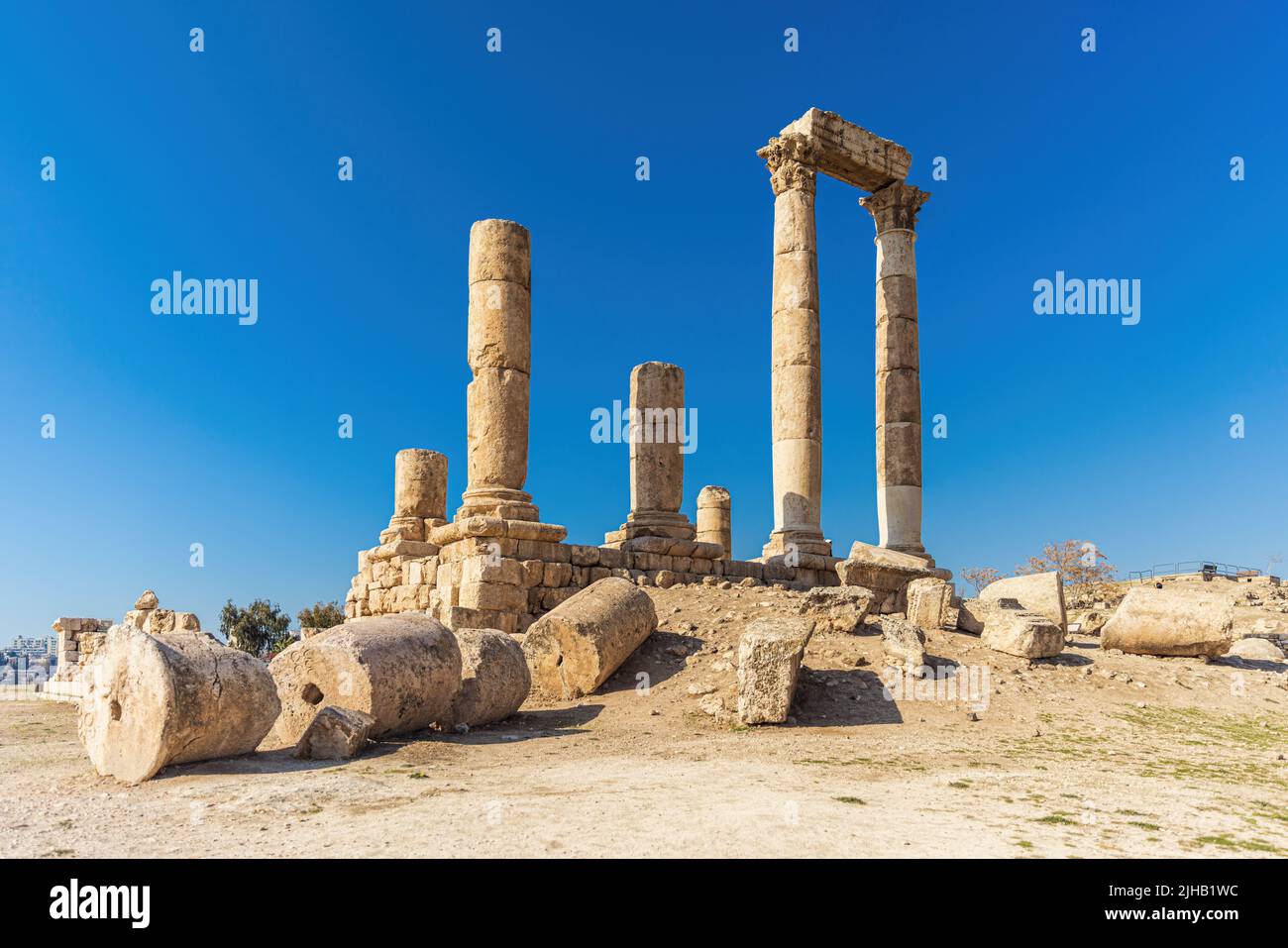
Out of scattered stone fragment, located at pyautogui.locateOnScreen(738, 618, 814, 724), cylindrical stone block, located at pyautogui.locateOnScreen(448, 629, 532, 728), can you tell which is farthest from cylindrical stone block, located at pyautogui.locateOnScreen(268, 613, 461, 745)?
scattered stone fragment, located at pyautogui.locateOnScreen(738, 618, 814, 724)

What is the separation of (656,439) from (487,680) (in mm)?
9091

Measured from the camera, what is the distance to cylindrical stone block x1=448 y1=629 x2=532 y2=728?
920 cm

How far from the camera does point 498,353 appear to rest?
621 inches

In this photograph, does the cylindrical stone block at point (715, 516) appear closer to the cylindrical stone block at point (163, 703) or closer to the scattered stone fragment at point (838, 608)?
the scattered stone fragment at point (838, 608)

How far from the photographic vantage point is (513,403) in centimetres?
1577

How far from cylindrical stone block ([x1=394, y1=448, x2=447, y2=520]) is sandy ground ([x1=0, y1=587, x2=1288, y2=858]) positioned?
780 centimetres

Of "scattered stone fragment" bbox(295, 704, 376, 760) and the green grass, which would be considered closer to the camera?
the green grass

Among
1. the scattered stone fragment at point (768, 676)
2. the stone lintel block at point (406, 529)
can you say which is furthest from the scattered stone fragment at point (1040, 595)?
the stone lintel block at point (406, 529)

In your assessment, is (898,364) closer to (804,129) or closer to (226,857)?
(804,129)

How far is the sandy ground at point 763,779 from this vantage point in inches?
183

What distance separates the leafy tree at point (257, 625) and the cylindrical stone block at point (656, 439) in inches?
1032

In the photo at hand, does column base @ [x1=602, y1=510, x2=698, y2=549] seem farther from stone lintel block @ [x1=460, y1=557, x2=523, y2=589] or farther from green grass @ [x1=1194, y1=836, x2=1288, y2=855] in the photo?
green grass @ [x1=1194, y1=836, x2=1288, y2=855]
